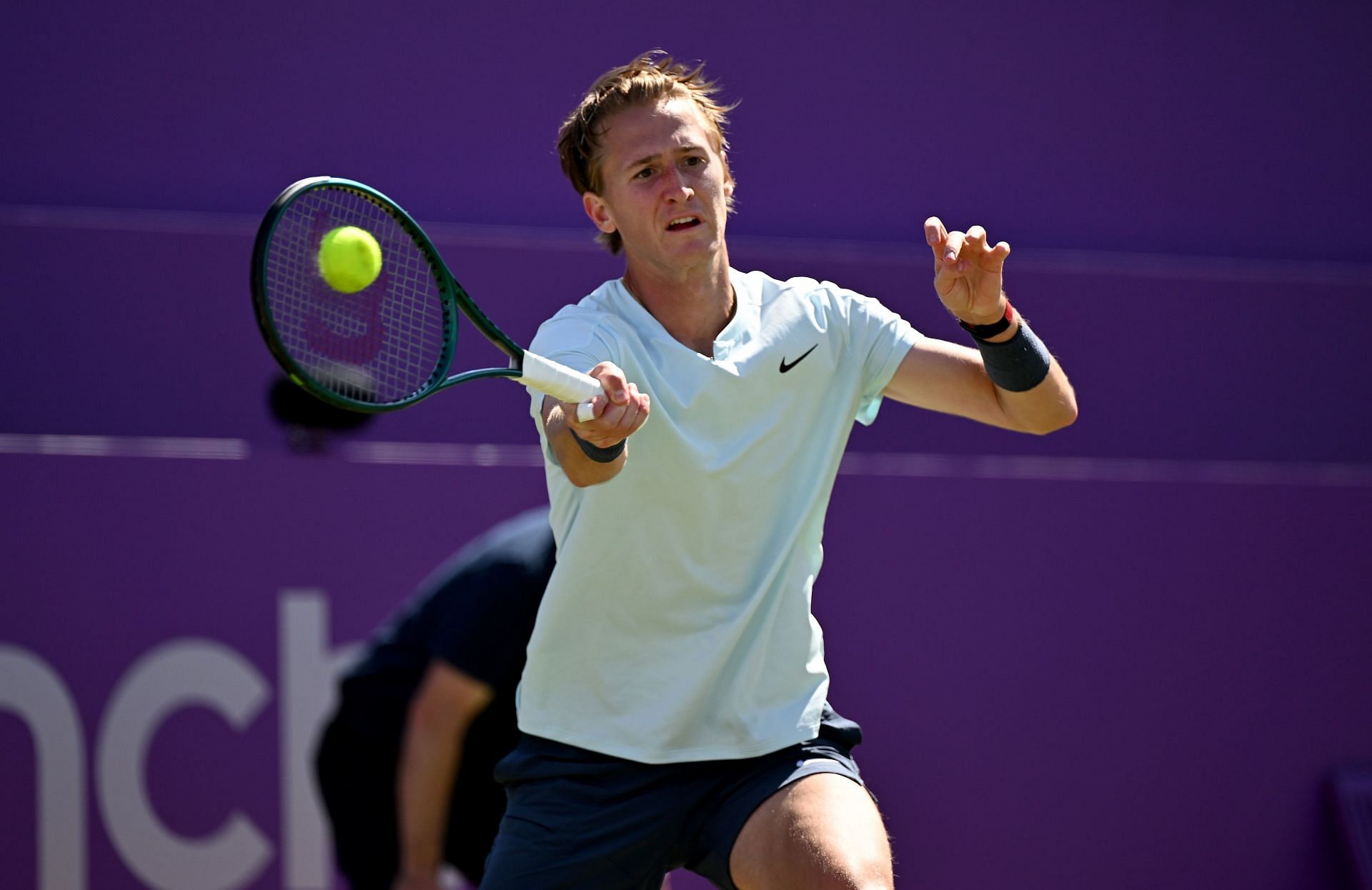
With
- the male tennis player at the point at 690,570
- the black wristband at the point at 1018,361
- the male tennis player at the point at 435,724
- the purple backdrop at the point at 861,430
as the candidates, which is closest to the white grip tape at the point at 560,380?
the male tennis player at the point at 690,570

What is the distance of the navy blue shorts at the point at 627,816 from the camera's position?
2520mm

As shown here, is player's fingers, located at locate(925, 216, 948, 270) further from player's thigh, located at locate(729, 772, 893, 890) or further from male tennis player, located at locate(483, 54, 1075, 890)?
player's thigh, located at locate(729, 772, 893, 890)

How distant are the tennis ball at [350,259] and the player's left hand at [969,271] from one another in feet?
2.65

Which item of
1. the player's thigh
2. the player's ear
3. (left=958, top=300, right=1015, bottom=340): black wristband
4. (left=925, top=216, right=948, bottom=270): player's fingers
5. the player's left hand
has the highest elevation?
the player's ear

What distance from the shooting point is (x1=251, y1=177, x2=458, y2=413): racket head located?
2268 mm

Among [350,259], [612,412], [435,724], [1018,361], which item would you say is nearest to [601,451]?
[612,412]

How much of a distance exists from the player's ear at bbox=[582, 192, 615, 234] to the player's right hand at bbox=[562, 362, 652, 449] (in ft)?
1.83

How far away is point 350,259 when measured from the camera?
2.33m

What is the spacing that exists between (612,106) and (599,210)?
0.17 m

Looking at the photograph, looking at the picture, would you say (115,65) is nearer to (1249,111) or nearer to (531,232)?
(531,232)

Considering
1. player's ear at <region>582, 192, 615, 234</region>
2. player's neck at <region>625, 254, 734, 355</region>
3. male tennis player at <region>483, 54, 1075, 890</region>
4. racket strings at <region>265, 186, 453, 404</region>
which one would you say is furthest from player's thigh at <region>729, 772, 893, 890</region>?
player's ear at <region>582, 192, 615, 234</region>

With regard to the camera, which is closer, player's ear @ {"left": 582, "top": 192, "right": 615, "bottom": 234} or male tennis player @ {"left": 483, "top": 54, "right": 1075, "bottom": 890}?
male tennis player @ {"left": 483, "top": 54, "right": 1075, "bottom": 890}

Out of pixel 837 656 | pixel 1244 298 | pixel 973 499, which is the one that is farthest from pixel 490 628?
pixel 1244 298

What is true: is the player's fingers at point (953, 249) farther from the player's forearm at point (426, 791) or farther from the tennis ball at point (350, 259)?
the player's forearm at point (426, 791)
